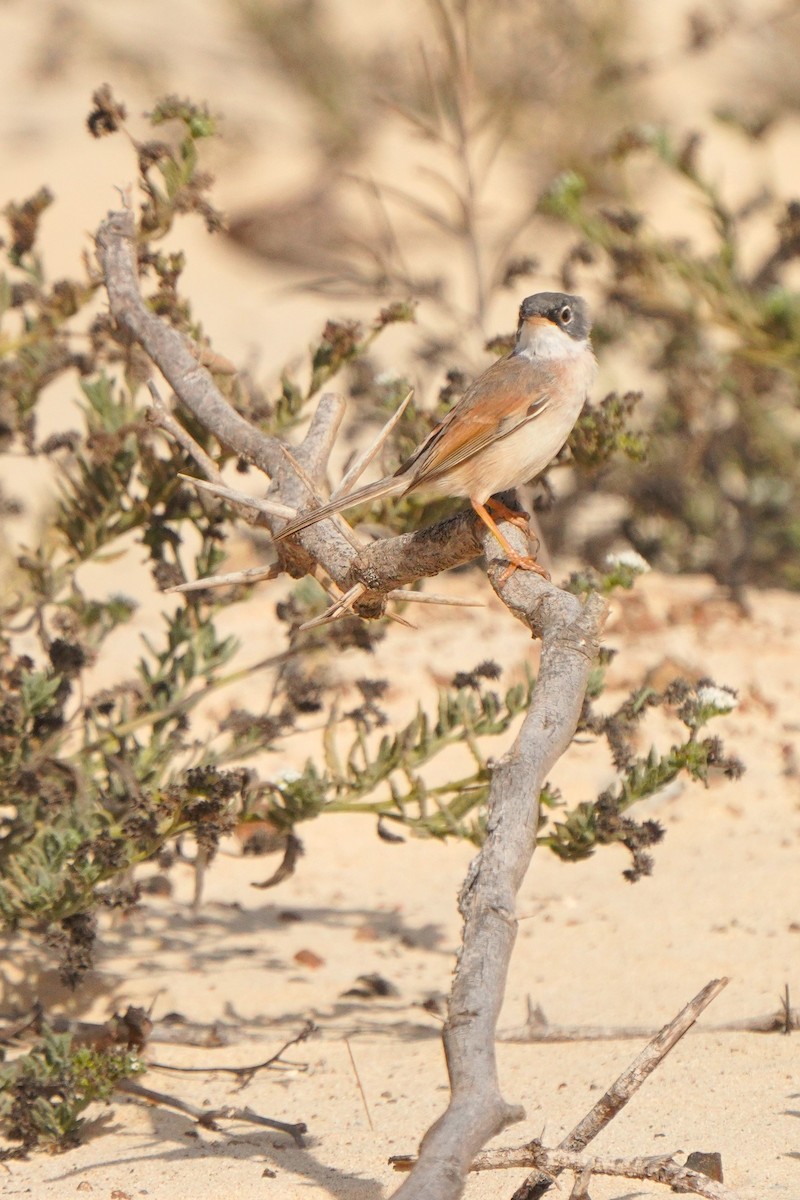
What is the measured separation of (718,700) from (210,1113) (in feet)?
5.34

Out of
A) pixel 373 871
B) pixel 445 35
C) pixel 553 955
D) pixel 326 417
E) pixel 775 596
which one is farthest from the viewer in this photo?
pixel 775 596

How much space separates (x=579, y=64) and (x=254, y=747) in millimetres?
11844

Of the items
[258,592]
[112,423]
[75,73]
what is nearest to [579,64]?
[75,73]

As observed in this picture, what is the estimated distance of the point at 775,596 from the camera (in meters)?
7.49

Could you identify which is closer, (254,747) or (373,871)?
(254,747)

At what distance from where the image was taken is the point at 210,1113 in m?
3.73

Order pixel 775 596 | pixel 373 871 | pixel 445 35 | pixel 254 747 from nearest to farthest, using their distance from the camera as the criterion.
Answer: pixel 254 747 < pixel 373 871 < pixel 445 35 < pixel 775 596

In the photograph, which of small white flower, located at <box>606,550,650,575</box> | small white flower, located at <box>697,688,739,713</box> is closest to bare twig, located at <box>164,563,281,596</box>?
small white flower, located at <box>606,550,650,575</box>

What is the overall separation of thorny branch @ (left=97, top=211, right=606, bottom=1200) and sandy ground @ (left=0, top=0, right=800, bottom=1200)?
0.97 m

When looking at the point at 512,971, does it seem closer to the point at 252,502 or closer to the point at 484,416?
the point at 484,416

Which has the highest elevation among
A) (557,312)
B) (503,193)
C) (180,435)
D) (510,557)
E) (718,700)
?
(503,193)

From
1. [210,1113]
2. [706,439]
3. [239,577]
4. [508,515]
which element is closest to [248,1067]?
[210,1113]

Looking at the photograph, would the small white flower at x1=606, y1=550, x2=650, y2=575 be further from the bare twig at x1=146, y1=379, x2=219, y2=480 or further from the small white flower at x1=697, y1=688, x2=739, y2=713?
the bare twig at x1=146, y1=379, x2=219, y2=480

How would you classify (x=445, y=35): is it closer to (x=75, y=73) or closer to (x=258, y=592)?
(x=258, y=592)
